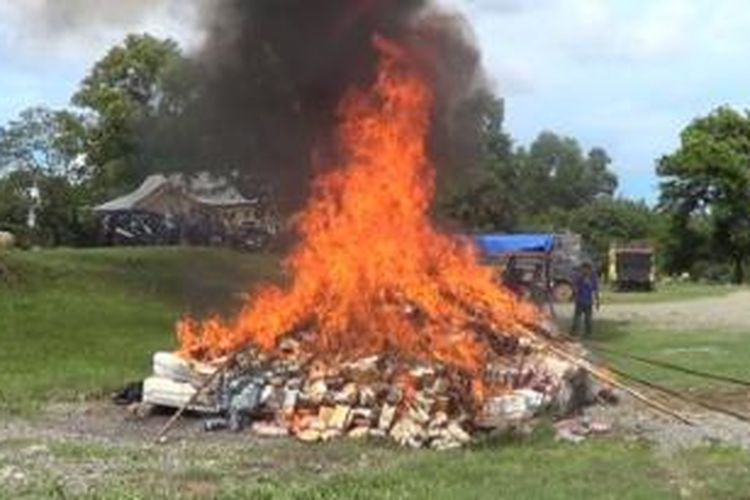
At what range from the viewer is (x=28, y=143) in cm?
8169

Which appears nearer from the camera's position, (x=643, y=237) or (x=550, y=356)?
(x=550, y=356)

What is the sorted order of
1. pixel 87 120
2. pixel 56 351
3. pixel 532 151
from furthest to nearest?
pixel 532 151, pixel 87 120, pixel 56 351

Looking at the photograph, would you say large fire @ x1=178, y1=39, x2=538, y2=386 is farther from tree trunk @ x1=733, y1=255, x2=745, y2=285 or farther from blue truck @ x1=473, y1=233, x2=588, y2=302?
tree trunk @ x1=733, y1=255, x2=745, y2=285

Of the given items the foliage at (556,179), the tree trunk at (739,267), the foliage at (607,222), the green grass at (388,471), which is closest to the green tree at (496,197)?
the foliage at (556,179)

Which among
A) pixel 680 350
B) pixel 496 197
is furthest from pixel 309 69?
pixel 496 197

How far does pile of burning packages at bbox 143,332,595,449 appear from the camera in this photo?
14617 millimetres

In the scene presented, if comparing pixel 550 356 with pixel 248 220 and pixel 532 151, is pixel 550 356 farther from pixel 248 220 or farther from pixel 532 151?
pixel 532 151

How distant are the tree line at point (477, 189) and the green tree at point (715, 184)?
0.06 m

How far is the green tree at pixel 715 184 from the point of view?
89.5 meters

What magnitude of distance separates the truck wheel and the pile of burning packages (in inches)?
1197

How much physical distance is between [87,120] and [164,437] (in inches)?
2655

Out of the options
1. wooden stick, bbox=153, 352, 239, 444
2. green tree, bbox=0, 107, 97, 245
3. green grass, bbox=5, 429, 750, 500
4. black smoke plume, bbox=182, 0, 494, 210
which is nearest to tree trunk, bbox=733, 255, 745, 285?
green tree, bbox=0, 107, 97, 245

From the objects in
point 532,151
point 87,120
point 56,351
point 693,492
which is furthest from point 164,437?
point 532,151

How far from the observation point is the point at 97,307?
1134 inches
